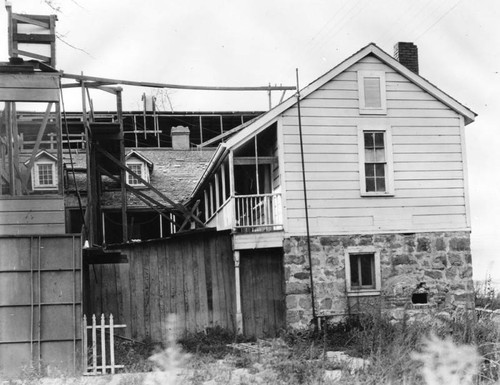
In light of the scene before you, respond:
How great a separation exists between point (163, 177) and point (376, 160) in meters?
12.6

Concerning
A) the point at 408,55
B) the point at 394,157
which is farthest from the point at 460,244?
the point at 408,55

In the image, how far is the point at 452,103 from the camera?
17688mm

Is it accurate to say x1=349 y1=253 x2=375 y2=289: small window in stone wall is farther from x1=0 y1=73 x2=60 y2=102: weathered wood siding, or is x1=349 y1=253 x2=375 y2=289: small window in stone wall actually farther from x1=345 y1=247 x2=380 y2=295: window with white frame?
x1=0 y1=73 x2=60 y2=102: weathered wood siding

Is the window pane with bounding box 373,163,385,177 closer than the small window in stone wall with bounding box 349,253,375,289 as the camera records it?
No

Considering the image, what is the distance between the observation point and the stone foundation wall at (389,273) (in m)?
16.5

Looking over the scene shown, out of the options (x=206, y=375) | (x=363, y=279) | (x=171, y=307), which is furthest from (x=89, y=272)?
(x=206, y=375)

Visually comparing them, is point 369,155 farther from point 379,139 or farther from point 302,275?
point 302,275

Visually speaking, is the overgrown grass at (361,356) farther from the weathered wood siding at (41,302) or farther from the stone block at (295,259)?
the stone block at (295,259)

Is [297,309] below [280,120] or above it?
below

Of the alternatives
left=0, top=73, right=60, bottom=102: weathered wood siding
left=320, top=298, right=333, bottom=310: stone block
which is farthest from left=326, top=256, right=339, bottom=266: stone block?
left=0, top=73, right=60, bottom=102: weathered wood siding

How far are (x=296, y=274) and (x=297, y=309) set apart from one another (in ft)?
2.74

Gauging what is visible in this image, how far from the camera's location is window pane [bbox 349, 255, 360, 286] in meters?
16.9

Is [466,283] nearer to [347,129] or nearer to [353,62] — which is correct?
[347,129]

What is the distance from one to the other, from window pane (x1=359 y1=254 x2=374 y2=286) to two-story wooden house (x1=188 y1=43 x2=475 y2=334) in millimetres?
28
